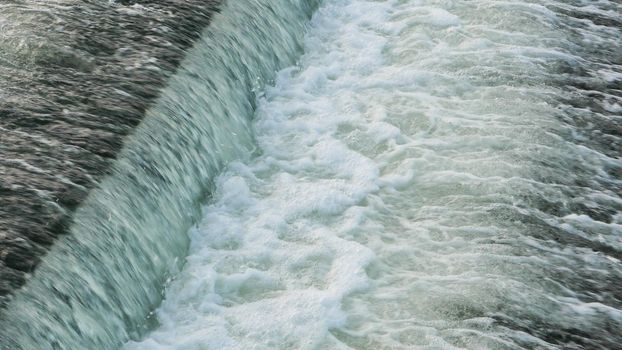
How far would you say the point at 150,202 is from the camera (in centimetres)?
652

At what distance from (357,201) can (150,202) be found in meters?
1.61

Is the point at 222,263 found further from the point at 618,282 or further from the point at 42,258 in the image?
the point at 618,282

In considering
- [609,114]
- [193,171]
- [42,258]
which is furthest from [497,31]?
[42,258]

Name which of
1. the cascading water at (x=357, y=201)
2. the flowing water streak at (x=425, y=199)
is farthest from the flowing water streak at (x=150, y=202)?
the flowing water streak at (x=425, y=199)

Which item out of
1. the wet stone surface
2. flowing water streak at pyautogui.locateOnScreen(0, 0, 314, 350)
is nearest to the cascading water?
flowing water streak at pyautogui.locateOnScreen(0, 0, 314, 350)

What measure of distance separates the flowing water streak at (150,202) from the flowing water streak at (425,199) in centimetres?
19

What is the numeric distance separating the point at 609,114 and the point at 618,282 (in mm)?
2270

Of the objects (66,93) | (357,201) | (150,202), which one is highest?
(66,93)

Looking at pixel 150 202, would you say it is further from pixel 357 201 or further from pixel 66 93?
pixel 357 201

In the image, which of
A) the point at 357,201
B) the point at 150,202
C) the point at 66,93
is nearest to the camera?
the point at 150,202

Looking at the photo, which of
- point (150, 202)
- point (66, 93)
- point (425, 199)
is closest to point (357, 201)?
point (425, 199)

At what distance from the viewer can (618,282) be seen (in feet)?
21.5

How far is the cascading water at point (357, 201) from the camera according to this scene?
604cm

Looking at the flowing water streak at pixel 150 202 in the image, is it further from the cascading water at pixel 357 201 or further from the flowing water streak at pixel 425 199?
the flowing water streak at pixel 425 199
